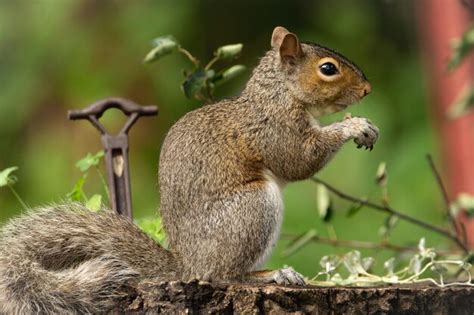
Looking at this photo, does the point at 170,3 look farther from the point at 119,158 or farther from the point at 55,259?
the point at 55,259

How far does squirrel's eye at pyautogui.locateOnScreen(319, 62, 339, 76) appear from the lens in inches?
115

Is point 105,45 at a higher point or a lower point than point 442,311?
higher

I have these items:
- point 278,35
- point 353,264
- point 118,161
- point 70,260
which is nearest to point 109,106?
point 118,161

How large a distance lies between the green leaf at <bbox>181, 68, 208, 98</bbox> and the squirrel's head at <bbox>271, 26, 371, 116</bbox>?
0.22 meters

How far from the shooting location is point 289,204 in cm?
419

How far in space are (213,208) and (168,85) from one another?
1774 mm

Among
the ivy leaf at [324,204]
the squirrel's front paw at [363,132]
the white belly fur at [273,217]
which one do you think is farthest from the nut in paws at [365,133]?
the ivy leaf at [324,204]

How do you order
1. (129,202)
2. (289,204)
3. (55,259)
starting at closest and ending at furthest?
(55,259) → (129,202) → (289,204)

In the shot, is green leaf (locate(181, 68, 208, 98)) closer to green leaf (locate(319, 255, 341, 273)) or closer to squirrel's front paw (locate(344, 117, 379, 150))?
squirrel's front paw (locate(344, 117, 379, 150))

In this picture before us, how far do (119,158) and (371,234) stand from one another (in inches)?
52.9

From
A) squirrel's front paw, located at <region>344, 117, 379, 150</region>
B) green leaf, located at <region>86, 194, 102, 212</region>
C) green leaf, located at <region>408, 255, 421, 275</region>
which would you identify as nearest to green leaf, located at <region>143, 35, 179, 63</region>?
green leaf, located at <region>86, 194, 102, 212</region>

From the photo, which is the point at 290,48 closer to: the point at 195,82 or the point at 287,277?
the point at 195,82

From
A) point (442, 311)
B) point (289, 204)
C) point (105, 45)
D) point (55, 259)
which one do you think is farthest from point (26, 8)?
point (442, 311)

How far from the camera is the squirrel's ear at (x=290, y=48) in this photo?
2906 mm
